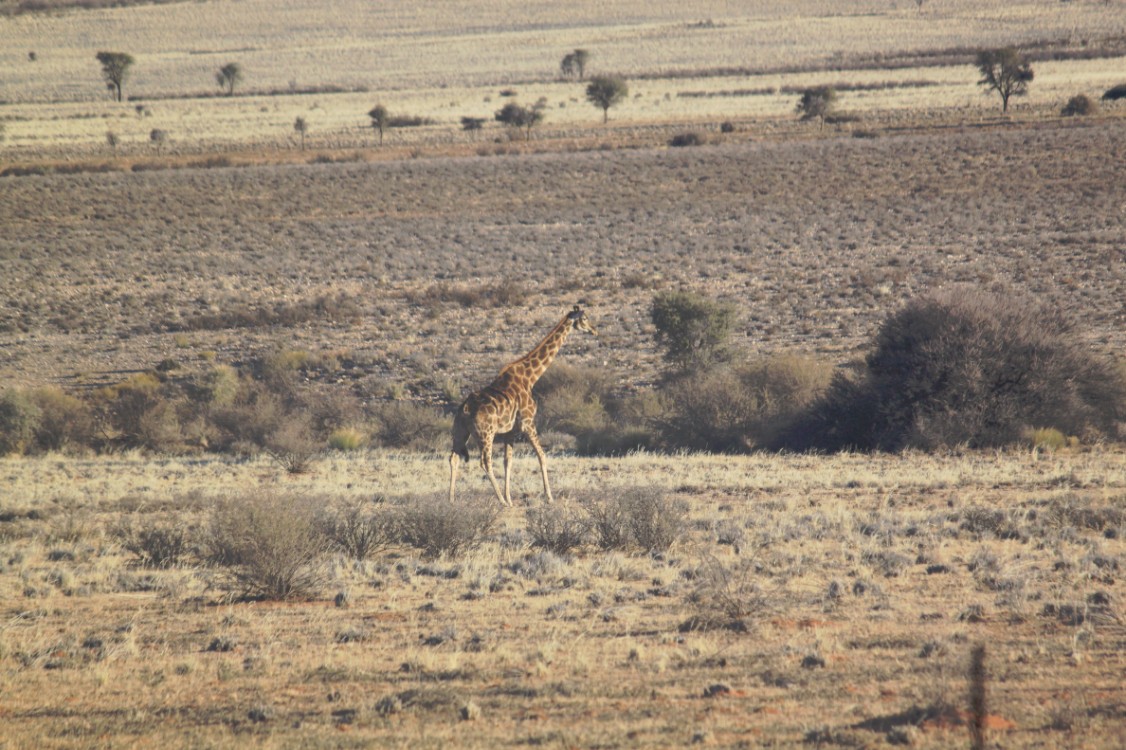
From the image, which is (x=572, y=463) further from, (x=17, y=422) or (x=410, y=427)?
(x=17, y=422)

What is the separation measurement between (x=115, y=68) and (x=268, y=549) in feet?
351

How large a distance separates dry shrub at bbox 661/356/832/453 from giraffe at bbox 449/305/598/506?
5832 millimetres

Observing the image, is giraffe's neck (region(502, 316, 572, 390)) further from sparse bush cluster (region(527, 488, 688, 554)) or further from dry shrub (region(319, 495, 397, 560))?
sparse bush cluster (region(527, 488, 688, 554))

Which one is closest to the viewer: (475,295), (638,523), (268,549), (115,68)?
(268,549)

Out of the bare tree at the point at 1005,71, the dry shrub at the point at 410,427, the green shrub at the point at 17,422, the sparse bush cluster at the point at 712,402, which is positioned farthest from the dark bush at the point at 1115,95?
the green shrub at the point at 17,422

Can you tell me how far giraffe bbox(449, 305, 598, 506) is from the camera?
14.2 metres

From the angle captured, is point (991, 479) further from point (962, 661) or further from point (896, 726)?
point (896, 726)

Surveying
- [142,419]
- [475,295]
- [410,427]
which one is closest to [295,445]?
[410,427]

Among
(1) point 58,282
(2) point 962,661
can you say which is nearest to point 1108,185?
(1) point 58,282

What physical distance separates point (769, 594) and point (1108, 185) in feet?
129

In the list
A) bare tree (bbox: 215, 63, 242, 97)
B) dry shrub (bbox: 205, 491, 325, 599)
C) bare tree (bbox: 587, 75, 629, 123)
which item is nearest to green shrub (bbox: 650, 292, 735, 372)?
dry shrub (bbox: 205, 491, 325, 599)

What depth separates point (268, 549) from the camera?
1041 centimetres

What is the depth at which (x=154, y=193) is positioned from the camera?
5438 centimetres

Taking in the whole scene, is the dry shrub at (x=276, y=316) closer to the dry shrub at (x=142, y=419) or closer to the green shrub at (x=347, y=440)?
the dry shrub at (x=142, y=419)
